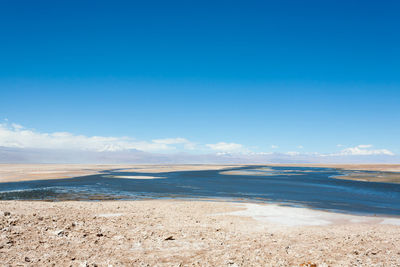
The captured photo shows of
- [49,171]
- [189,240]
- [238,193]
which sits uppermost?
[189,240]

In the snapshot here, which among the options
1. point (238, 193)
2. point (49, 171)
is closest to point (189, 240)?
point (238, 193)

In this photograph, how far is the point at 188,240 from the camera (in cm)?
1259

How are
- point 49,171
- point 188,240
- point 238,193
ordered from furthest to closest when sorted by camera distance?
point 49,171 < point 238,193 < point 188,240

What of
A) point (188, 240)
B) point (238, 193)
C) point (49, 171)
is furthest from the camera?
point (49, 171)

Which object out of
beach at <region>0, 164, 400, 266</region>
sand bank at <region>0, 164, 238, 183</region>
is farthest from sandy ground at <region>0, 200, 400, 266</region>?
sand bank at <region>0, 164, 238, 183</region>

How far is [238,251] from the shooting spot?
11.2 m

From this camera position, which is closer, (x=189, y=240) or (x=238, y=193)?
(x=189, y=240)

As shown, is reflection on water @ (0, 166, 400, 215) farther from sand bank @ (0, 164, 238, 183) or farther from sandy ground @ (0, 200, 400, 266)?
sand bank @ (0, 164, 238, 183)

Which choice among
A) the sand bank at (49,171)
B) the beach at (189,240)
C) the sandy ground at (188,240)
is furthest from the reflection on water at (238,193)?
the sand bank at (49,171)

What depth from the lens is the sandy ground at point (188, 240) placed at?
1019cm

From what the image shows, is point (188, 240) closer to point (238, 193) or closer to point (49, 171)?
point (238, 193)

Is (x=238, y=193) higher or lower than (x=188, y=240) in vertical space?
lower

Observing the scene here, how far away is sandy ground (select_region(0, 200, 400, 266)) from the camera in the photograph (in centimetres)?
1019

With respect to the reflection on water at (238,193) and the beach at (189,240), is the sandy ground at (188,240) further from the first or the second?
the reflection on water at (238,193)
